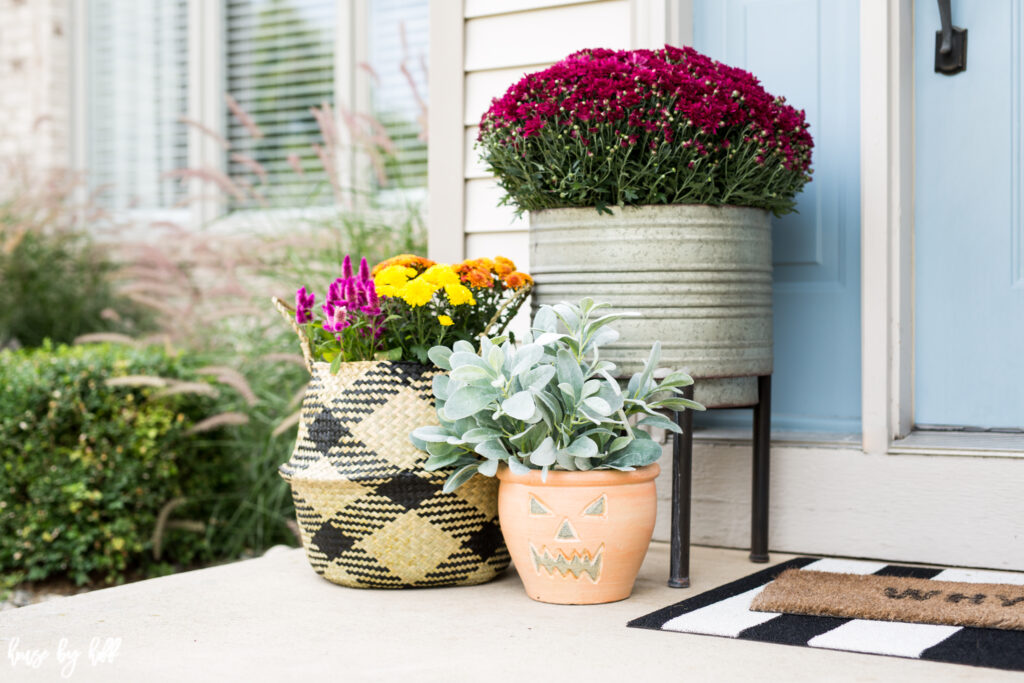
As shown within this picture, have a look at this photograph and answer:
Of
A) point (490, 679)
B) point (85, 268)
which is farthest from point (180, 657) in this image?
point (85, 268)

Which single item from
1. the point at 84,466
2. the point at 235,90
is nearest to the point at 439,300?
the point at 84,466

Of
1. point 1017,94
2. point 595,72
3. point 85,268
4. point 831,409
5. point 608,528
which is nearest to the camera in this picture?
point 608,528

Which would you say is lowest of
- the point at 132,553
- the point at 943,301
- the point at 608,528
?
the point at 132,553

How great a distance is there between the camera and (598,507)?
5.47 ft

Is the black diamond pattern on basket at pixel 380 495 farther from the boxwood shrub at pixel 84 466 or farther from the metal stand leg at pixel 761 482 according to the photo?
the boxwood shrub at pixel 84 466

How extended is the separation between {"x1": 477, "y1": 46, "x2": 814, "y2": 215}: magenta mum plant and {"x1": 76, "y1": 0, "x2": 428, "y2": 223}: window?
238 cm

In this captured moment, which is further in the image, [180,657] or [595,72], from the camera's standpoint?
[595,72]

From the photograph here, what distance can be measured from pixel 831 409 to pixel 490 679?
1178 mm

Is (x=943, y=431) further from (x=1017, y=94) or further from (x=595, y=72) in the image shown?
(x=595, y=72)

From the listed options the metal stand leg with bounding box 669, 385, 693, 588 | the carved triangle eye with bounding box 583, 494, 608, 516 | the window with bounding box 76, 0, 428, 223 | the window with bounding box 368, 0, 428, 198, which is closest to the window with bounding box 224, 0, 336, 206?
the window with bounding box 76, 0, 428, 223

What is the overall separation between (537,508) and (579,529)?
0.08 m

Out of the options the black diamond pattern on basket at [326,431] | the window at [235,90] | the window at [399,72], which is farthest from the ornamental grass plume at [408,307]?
the window at [399,72]

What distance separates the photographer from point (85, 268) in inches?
185

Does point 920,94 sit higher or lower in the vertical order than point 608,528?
Result: higher
